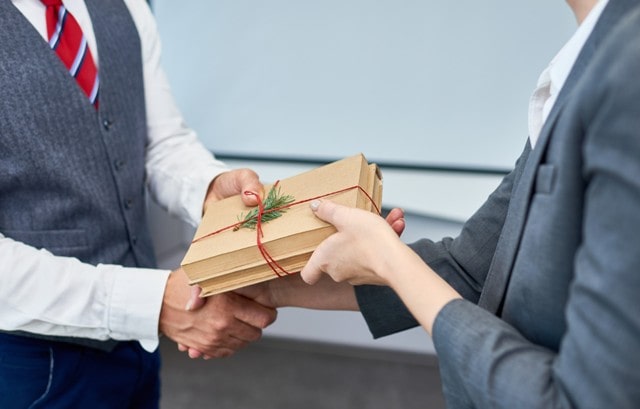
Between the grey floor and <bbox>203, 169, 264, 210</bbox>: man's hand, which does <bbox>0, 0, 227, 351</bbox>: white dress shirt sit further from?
the grey floor

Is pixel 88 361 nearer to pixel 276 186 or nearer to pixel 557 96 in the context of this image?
pixel 276 186

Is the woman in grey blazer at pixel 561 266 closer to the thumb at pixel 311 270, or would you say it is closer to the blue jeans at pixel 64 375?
the thumb at pixel 311 270

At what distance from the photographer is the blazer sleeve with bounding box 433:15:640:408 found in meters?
0.43

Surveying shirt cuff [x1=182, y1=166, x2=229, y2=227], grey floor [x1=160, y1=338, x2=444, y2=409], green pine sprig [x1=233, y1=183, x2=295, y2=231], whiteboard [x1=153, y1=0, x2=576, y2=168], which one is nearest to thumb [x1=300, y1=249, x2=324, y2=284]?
green pine sprig [x1=233, y1=183, x2=295, y2=231]

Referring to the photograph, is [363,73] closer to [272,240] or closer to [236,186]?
[236,186]

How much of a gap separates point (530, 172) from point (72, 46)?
77cm

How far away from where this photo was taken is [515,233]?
60cm

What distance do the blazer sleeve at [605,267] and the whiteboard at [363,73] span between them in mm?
Result: 1286

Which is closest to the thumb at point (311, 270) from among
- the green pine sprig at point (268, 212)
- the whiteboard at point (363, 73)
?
the green pine sprig at point (268, 212)

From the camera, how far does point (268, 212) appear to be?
0.84m

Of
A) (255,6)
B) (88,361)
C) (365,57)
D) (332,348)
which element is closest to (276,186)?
(88,361)

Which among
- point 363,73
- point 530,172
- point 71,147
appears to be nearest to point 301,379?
point 363,73

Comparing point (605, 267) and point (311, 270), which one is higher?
point (605, 267)

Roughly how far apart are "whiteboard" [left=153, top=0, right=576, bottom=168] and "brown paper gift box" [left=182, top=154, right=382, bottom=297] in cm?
98
